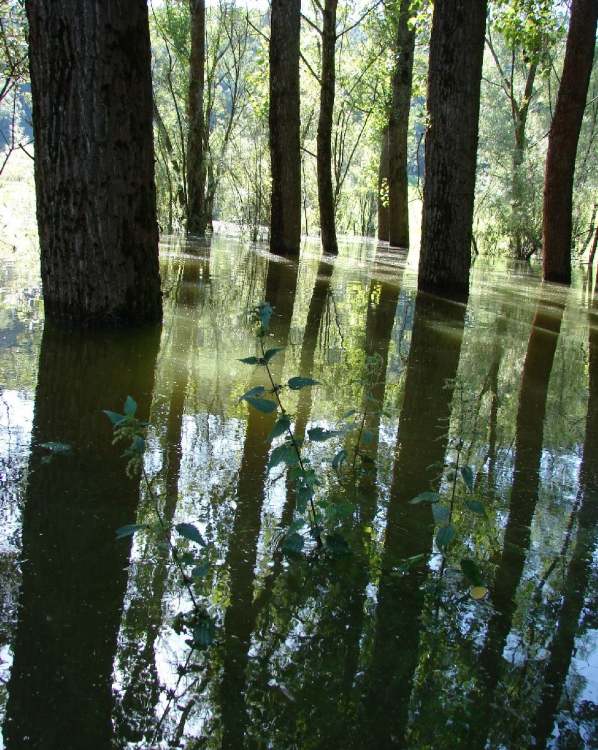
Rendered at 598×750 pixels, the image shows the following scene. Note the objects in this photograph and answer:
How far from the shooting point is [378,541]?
6.99 feet

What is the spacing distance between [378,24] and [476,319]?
11.7m

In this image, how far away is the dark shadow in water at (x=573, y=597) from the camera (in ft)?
4.79

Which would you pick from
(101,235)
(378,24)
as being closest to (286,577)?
(101,235)

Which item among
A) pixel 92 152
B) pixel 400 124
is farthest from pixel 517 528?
pixel 400 124

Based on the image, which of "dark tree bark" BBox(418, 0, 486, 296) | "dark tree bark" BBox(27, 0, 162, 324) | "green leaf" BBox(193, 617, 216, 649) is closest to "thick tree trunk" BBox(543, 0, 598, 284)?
"dark tree bark" BBox(418, 0, 486, 296)

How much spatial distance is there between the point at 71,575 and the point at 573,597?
1.33 meters

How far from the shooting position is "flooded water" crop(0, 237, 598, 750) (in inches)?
54.9

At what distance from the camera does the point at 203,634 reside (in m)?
1.52

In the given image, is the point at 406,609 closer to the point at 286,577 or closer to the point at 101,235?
the point at 286,577

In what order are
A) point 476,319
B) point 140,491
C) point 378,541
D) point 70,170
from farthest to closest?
point 476,319
point 70,170
point 140,491
point 378,541

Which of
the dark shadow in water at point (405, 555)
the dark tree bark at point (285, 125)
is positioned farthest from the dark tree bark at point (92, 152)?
the dark tree bark at point (285, 125)

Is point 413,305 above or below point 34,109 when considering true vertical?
below

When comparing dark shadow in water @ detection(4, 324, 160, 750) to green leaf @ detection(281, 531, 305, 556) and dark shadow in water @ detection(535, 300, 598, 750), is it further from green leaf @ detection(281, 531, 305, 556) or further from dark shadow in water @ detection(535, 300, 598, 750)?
dark shadow in water @ detection(535, 300, 598, 750)

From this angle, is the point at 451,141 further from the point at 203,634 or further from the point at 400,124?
the point at 400,124
